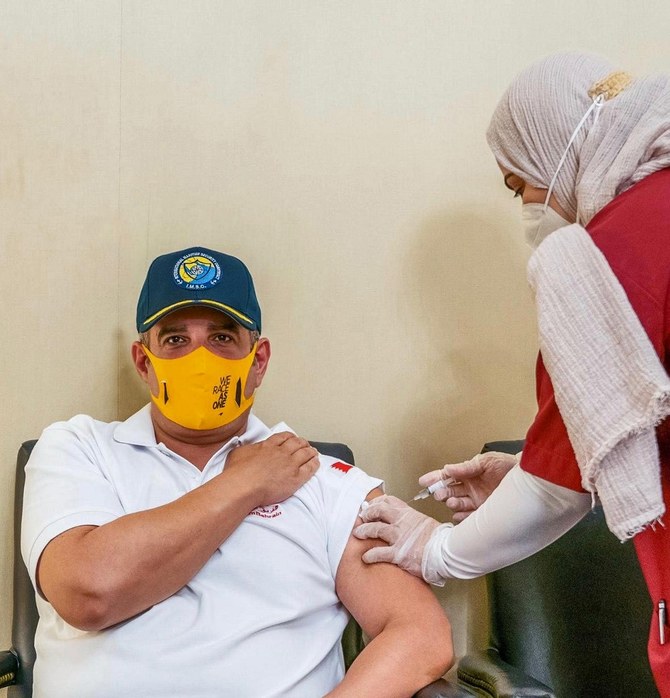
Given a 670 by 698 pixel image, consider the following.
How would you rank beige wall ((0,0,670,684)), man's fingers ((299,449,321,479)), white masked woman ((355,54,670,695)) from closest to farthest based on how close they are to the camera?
white masked woman ((355,54,670,695)) < man's fingers ((299,449,321,479)) < beige wall ((0,0,670,684))

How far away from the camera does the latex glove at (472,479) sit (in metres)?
1.67

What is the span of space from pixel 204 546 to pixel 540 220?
834 mm

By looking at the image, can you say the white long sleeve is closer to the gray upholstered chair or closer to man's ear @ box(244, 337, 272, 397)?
the gray upholstered chair

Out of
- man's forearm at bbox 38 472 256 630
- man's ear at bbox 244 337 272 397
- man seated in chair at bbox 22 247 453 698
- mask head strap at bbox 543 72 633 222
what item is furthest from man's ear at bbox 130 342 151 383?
mask head strap at bbox 543 72 633 222

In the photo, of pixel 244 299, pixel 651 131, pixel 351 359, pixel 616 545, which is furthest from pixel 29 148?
pixel 616 545

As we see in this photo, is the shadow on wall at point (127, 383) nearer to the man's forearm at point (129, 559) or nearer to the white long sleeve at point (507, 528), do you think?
the man's forearm at point (129, 559)

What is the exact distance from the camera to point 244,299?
5.69 ft

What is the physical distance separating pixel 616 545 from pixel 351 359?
2.57ft

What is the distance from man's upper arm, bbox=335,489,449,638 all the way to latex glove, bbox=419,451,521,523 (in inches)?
8.7

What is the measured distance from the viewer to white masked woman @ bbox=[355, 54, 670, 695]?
111cm

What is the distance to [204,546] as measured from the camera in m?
1.43

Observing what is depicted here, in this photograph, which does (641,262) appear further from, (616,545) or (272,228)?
(272,228)

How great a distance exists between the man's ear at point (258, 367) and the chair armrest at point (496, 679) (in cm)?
70

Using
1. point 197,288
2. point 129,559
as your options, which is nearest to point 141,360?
point 197,288
